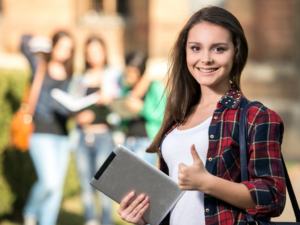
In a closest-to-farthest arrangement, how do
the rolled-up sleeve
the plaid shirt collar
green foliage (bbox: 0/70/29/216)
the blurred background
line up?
the rolled-up sleeve, the plaid shirt collar, green foliage (bbox: 0/70/29/216), the blurred background

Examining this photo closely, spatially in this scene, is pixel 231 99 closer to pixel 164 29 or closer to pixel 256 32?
pixel 164 29

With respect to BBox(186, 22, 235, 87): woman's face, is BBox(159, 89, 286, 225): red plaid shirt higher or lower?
lower

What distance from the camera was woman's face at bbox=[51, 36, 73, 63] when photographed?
411cm

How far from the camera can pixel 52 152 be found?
3.92 metres

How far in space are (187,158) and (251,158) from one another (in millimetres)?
300

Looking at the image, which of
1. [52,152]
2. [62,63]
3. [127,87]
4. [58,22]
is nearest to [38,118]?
[52,152]

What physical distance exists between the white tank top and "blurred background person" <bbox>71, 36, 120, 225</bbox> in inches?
97.5

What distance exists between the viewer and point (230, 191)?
1342 millimetres

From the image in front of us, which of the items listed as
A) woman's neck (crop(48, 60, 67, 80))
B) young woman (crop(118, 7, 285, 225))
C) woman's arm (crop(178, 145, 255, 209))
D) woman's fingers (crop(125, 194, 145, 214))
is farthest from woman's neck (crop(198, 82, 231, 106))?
woman's neck (crop(48, 60, 67, 80))

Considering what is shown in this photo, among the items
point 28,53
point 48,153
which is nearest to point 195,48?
point 48,153

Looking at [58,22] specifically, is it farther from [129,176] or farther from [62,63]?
[129,176]

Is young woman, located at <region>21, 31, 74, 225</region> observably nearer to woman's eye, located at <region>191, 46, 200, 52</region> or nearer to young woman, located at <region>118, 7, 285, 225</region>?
young woman, located at <region>118, 7, 285, 225</region>

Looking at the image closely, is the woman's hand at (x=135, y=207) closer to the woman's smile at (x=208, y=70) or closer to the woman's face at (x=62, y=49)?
the woman's smile at (x=208, y=70)

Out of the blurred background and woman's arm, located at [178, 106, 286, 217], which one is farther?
the blurred background
